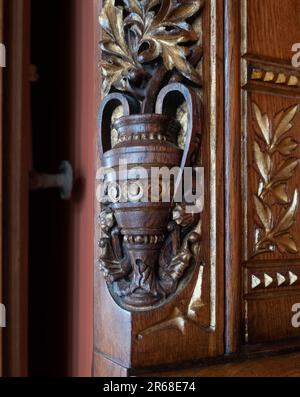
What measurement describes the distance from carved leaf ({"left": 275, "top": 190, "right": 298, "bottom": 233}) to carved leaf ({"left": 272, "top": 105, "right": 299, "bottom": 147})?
7 centimetres

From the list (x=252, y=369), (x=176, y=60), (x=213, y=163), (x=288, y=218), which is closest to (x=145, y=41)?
(x=176, y=60)

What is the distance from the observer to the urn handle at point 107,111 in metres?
0.55

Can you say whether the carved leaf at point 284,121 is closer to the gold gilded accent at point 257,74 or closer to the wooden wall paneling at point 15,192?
the gold gilded accent at point 257,74

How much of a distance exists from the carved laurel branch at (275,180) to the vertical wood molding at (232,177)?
0.03m

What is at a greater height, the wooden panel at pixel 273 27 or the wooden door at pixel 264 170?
the wooden panel at pixel 273 27

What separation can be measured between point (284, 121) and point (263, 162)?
0.06 m

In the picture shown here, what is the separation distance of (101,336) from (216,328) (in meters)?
0.13

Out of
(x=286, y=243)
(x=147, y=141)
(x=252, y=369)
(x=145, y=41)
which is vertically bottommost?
(x=252, y=369)

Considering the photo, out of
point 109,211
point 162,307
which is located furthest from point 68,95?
point 162,307

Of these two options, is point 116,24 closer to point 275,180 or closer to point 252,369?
point 275,180

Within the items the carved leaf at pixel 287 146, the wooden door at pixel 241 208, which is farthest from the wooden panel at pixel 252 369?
the carved leaf at pixel 287 146

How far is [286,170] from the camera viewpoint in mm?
604

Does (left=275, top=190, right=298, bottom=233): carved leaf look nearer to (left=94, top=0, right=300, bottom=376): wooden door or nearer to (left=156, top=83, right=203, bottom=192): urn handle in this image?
(left=94, top=0, right=300, bottom=376): wooden door
